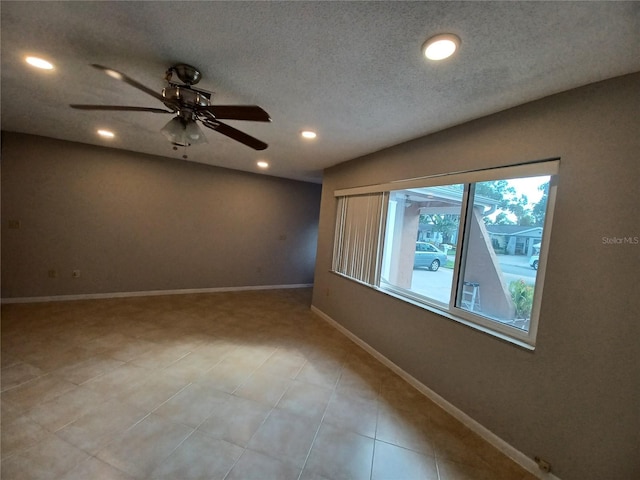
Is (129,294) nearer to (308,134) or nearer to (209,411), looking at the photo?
(209,411)

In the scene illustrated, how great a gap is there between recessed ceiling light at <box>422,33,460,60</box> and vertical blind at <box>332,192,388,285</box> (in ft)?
5.93

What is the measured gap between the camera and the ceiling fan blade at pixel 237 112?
1.58 m

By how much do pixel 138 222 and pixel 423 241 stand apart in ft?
15.2

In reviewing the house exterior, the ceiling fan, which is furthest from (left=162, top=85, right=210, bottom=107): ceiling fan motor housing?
the house exterior

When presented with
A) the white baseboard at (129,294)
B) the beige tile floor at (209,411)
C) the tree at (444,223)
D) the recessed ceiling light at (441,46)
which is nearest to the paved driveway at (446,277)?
the tree at (444,223)

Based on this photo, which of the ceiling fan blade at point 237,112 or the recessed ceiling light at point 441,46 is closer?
the recessed ceiling light at point 441,46

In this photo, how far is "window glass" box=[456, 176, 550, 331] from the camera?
183 centimetres

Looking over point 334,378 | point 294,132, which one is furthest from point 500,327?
point 294,132

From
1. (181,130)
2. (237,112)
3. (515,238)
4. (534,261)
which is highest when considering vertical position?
(237,112)

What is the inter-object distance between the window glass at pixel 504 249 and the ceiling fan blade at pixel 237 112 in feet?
6.02

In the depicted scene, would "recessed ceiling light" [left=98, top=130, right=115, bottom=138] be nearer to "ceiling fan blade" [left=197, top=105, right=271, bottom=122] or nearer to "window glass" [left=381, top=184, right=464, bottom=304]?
"ceiling fan blade" [left=197, top=105, right=271, bottom=122]

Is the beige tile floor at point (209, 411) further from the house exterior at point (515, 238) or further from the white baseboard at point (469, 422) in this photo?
the house exterior at point (515, 238)

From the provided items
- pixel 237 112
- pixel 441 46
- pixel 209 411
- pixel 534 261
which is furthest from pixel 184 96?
pixel 534 261

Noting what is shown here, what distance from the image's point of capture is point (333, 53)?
1.42 metres
